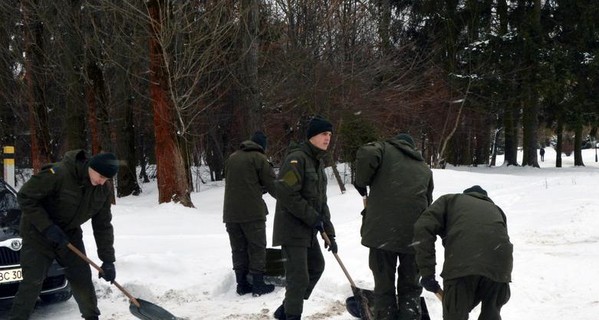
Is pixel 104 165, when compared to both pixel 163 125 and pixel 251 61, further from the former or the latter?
pixel 251 61

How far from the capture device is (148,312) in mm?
4965

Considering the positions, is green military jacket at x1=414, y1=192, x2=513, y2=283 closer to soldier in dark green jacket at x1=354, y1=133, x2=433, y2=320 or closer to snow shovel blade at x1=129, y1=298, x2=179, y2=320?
soldier in dark green jacket at x1=354, y1=133, x2=433, y2=320

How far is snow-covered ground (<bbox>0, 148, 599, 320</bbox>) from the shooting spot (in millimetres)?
5574

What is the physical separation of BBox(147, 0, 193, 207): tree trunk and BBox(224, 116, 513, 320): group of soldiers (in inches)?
282

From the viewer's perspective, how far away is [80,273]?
4.73 metres

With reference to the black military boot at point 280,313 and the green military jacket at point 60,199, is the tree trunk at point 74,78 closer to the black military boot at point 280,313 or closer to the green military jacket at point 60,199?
the green military jacket at point 60,199

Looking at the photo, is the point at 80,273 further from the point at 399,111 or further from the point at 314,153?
the point at 399,111

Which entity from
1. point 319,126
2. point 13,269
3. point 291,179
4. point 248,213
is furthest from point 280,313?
point 13,269

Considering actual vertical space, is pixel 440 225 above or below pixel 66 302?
above

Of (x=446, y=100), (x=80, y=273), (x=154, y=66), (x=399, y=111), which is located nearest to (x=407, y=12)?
(x=446, y=100)

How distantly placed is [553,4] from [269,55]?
15.7m

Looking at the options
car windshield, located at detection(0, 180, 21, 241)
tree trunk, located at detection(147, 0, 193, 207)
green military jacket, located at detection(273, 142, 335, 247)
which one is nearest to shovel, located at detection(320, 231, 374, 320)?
green military jacket, located at detection(273, 142, 335, 247)

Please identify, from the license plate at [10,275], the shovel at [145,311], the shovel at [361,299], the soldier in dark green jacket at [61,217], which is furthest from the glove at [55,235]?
the shovel at [361,299]

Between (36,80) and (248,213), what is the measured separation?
36.9 feet
